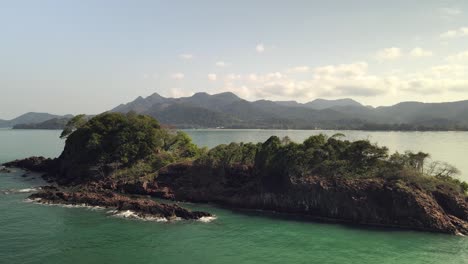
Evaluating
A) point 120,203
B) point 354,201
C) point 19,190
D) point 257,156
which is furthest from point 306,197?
point 19,190

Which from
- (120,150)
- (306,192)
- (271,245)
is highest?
(120,150)

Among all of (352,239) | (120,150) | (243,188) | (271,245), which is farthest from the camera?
(120,150)

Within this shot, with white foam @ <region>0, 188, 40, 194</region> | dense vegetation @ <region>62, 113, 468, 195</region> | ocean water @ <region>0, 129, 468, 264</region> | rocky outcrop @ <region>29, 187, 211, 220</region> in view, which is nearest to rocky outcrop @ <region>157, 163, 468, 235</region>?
dense vegetation @ <region>62, 113, 468, 195</region>

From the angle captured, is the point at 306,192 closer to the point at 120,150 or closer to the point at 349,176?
the point at 349,176

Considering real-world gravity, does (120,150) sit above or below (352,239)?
above

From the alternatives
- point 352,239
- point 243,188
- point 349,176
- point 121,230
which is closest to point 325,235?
point 352,239

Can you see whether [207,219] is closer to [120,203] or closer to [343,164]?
[120,203]

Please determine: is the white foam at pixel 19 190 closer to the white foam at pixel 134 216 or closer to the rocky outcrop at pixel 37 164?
the white foam at pixel 134 216
